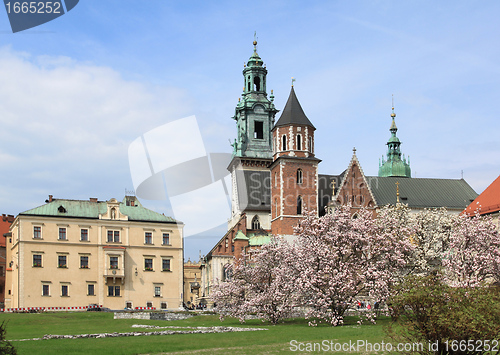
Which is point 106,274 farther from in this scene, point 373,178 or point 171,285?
point 373,178

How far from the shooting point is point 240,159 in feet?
299

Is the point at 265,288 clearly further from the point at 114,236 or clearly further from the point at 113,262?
the point at 114,236

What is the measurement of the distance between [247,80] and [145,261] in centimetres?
3942

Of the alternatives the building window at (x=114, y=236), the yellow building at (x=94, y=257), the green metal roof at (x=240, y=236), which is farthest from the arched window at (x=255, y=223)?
the building window at (x=114, y=236)

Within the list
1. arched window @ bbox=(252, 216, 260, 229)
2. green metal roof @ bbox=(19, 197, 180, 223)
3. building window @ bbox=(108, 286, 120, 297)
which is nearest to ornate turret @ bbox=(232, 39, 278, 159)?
arched window @ bbox=(252, 216, 260, 229)

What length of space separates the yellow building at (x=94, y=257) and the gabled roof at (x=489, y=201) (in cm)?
3382

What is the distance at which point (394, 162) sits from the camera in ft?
339

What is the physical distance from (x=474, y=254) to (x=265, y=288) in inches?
649

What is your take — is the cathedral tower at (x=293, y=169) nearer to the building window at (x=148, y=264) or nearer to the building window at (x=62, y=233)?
the building window at (x=148, y=264)

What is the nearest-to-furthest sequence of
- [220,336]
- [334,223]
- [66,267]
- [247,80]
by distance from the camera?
[220,336] → [334,223] → [66,267] → [247,80]

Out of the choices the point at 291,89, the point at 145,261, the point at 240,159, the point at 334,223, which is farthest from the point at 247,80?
the point at 334,223

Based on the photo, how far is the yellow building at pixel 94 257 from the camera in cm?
6725

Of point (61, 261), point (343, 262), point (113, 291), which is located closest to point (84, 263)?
point (61, 261)

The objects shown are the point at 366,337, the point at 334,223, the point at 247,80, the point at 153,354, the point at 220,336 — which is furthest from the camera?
the point at 247,80
